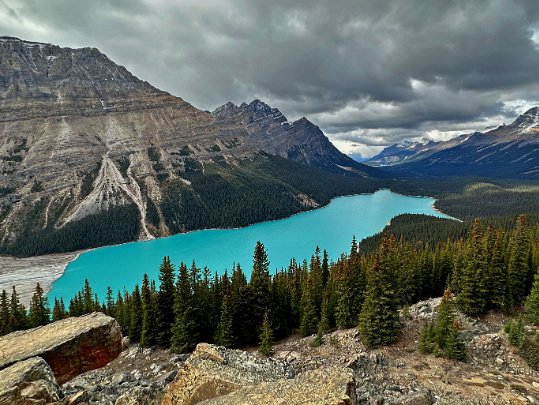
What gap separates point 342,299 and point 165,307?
26.4 meters

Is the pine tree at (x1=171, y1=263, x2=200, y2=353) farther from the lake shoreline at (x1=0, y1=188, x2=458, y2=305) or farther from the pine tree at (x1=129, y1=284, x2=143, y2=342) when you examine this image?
the lake shoreline at (x1=0, y1=188, x2=458, y2=305)

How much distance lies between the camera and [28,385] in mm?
12828

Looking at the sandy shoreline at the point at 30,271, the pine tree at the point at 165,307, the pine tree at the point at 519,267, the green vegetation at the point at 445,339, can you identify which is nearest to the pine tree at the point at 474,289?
the pine tree at the point at 519,267

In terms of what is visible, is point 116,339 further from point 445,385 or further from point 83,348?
point 445,385

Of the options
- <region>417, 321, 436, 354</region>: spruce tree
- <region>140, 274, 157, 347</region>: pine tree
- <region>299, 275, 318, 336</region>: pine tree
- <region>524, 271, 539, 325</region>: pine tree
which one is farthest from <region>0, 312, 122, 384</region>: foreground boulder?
<region>524, 271, 539, 325</region>: pine tree

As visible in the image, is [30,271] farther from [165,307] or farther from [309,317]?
[309,317]

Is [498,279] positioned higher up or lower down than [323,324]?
higher up

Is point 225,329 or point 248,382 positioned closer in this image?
point 248,382

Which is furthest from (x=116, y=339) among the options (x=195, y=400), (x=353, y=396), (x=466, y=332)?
(x=466, y=332)

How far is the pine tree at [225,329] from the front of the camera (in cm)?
4541

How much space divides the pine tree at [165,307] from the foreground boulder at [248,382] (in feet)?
115

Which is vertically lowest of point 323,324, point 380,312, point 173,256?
point 173,256

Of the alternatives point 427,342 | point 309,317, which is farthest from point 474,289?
point 309,317

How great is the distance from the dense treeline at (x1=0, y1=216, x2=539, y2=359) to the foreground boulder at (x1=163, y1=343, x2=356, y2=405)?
2317 cm
